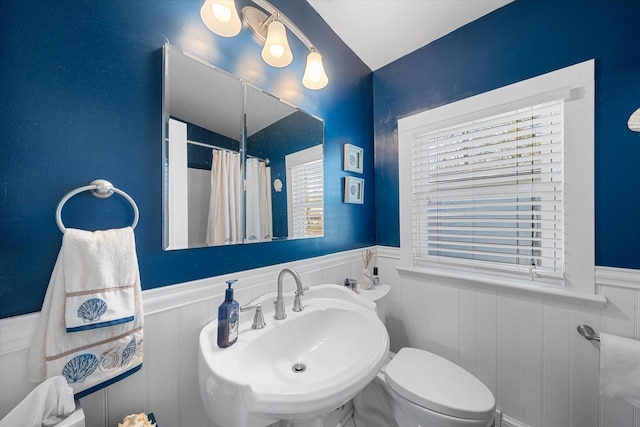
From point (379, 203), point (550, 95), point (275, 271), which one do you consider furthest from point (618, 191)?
point (275, 271)

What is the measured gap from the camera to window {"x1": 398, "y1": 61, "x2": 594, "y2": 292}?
1.03m

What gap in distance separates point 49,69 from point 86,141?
175mm

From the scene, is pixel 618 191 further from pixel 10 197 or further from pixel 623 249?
pixel 10 197

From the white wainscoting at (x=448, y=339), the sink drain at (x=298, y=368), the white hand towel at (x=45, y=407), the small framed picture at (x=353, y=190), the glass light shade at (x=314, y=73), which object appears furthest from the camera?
the small framed picture at (x=353, y=190)

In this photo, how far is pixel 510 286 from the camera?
1.17 m

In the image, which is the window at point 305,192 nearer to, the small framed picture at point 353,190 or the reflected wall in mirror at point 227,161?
the reflected wall in mirror at point 227,161

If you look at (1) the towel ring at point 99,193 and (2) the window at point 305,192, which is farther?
(2) the window at point 305,192

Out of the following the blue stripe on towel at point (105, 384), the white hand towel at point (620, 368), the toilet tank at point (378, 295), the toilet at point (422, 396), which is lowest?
the toilet at point (422, 396)

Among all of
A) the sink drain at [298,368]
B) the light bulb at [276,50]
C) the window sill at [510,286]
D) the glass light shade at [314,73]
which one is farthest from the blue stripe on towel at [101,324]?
the window sill at [510,286]

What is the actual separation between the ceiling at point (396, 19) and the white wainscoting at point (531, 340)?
1.47m

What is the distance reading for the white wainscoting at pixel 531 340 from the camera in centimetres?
97

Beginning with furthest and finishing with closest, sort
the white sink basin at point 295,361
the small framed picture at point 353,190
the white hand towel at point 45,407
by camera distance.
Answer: the small framed picture at point 353,190 < the white sink basin at point 295,361 < the white hand towel at point 45,407

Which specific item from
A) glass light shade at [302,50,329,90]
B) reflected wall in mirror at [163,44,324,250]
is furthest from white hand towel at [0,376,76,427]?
glass light shade at [302,50,329,90]

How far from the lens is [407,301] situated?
1.55 meters
